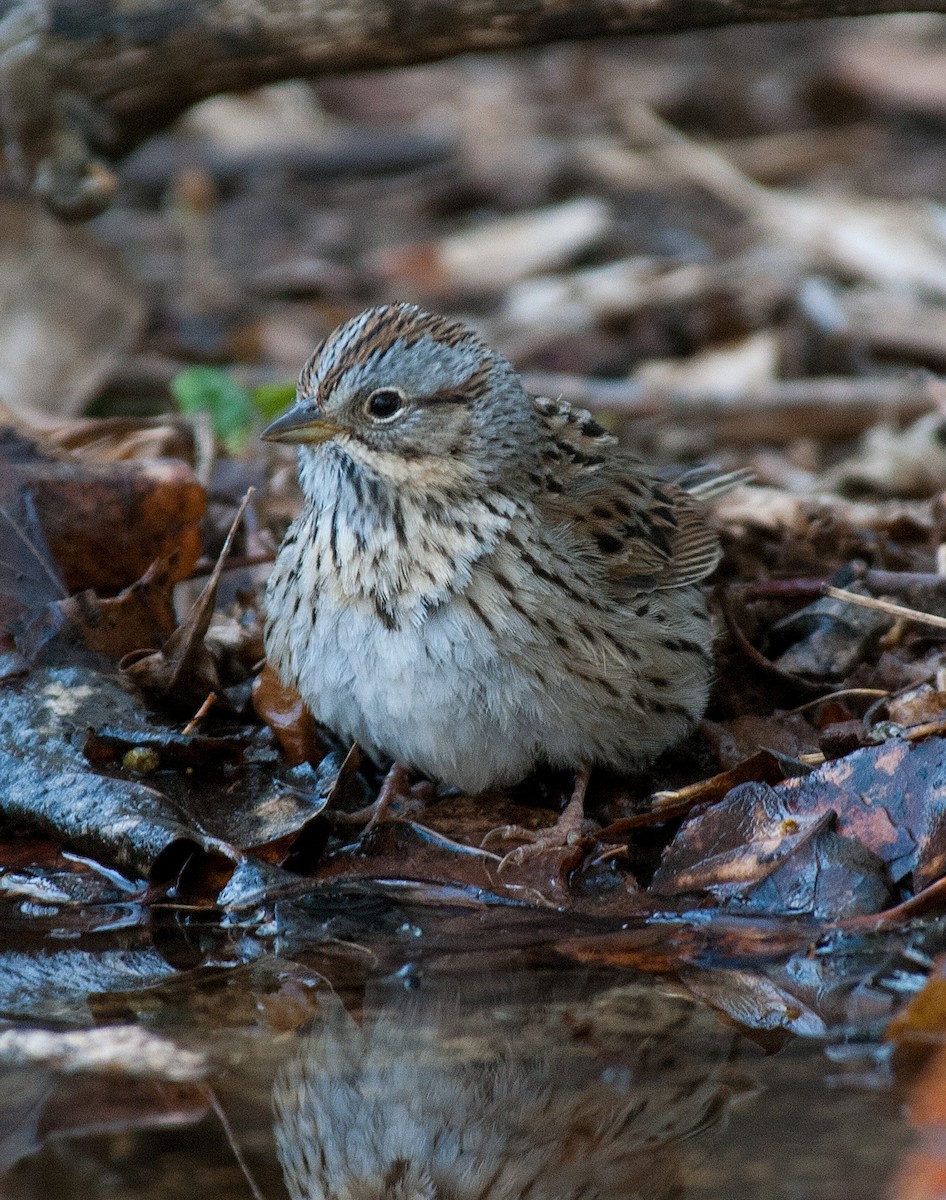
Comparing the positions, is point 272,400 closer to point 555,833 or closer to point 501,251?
point 555,833

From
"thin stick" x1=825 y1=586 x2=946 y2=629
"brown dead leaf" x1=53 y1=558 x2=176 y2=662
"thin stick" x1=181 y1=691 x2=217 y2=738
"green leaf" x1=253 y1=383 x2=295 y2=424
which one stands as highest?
"brown dead leaf" x1=53 y1=558 x2=176 y2=662

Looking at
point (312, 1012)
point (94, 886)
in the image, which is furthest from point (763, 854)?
point (94, 886)

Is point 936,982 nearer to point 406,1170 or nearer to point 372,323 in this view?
point 406,1170

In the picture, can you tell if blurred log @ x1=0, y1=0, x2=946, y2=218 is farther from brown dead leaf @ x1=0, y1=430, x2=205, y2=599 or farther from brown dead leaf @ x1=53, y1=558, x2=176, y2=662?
brown dead leaf @ x1=53, y1=558, x2=176, y2=662

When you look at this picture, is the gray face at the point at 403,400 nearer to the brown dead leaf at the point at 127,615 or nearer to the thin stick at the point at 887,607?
the brown dead leaf at the point at 127,615

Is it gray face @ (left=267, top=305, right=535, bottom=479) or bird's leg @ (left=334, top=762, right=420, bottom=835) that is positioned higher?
gray face @ (left=267, top=305, right=535, bottom=479)

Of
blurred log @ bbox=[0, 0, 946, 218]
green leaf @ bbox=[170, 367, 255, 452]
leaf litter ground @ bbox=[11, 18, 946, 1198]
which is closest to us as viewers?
leaf litter ground @ bbox=[11, 18, 946, 1198]

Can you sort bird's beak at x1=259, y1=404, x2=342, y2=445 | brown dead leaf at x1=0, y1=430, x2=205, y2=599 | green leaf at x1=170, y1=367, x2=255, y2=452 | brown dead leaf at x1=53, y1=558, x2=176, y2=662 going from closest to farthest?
bird's beak at x1=259, y1=404, x2=342, y2=445 → brown dead leaf at x1=53, y1=558, x2=176, y2=662 → brown dead leaf at x1=0, y1=430, x2=205, y2=599 → green leaf at x1=170, y1=367, x2=255, y2=452

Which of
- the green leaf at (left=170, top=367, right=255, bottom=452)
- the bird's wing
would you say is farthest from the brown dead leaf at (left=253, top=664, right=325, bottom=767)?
the green leaf at (left=170, top=367, right=255, bottom=452)
